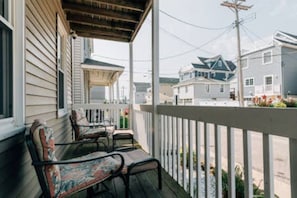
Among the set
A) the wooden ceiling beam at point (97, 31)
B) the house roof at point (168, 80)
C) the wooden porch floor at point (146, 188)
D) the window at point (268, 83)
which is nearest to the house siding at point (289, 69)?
the window at point (268, 83)

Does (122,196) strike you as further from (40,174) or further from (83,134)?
(83,134)

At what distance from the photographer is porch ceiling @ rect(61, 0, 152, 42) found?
13.0 ft

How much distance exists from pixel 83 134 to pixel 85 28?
2.84 metres

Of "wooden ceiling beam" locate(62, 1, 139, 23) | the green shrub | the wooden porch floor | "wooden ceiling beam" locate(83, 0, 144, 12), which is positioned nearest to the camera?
the green shrub

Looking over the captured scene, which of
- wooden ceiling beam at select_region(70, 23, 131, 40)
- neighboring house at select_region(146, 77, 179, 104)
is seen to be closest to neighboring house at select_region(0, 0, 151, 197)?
neighboring house at select_region(146, 77, 179, 104)

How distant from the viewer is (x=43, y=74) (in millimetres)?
2631

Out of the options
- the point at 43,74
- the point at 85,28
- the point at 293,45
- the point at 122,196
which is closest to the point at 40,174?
the point at 122,196

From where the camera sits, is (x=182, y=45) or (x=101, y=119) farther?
(x=101, y=119)

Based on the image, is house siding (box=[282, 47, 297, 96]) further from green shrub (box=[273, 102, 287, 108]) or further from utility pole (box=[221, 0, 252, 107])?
utility pole (box=[221, 0, 252, 107])

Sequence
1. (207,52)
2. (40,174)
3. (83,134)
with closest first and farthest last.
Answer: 1. (40,174)
2. (207,52)
3. (83,134)

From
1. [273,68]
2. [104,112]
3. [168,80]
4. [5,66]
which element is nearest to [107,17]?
[168,80]

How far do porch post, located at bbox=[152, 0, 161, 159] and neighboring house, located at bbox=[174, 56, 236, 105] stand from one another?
0.89m

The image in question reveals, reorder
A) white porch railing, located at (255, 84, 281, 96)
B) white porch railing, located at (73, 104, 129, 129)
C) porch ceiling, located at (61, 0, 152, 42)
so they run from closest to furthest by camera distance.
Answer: white porch railing, located at (255, 84, 281, 96)
porch ceiling, located at (61, 0, 152, 42)
white porch railing, located at (73, 104, 129, 129)

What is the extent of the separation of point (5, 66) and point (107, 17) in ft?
10.7
